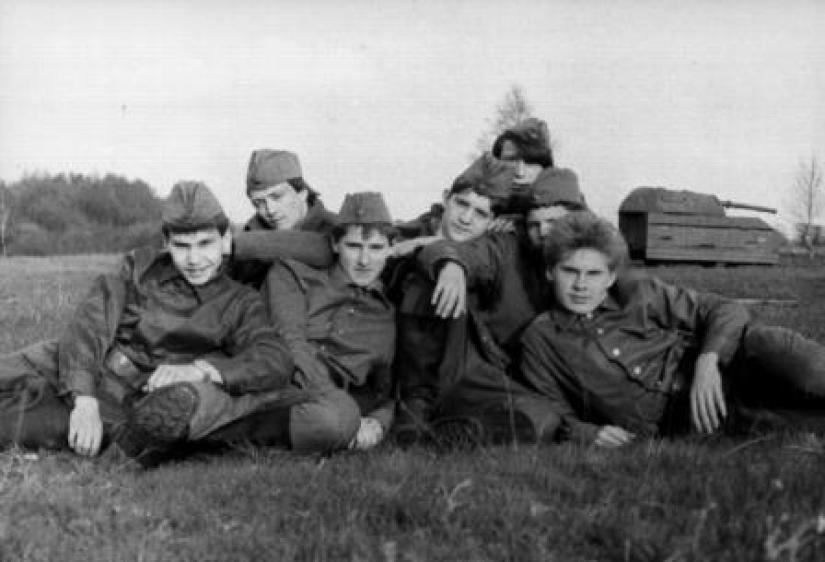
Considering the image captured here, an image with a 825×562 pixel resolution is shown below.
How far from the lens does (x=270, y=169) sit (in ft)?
21.3

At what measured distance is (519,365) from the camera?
5160 mm

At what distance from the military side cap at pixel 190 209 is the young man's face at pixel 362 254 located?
0.73 m

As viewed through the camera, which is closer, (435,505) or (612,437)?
(435,505)

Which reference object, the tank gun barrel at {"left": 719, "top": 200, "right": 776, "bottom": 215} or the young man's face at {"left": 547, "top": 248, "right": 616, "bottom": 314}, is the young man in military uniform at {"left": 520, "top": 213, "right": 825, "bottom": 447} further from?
the tank gun barrel at {"left": 719, "top": 200, "right": 776, "bottom": 215}

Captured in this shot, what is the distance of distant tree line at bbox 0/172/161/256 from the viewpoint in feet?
202

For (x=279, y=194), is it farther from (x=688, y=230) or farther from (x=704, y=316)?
(x=688, y=230)

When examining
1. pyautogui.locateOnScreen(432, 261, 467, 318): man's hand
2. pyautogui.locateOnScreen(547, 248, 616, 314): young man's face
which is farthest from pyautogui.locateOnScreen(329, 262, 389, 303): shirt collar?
pyautogui.locateOnScreen(547, 248, 616, 314): young man's face

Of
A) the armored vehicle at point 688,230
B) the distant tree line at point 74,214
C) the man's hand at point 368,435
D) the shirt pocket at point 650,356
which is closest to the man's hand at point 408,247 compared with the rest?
the man's hand at point 368,435

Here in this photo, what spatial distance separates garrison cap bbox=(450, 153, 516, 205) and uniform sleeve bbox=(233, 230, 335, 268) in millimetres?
877

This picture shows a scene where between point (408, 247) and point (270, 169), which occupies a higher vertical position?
point (270, 169)

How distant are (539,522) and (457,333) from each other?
2.26 meters

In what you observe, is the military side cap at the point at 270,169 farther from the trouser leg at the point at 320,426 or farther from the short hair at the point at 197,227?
the trouser leg at the point at 320,426

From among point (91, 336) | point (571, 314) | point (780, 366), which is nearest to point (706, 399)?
point (780, 366)

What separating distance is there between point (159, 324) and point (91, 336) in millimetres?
346
